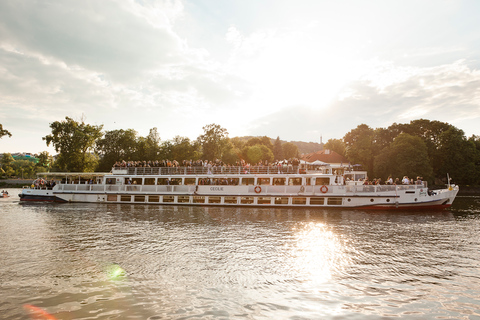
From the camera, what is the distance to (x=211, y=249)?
52.6 feet

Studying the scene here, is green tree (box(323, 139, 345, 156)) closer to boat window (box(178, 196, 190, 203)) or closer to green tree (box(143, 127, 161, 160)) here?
green tree (box(143, 127, 161, 160))

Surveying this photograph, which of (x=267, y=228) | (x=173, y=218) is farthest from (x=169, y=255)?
(x=173, y=218)

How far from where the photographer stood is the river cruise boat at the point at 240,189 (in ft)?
103

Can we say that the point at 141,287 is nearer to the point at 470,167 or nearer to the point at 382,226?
the point at 382,226

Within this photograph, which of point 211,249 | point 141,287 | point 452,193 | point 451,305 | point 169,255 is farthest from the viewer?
point 452,193

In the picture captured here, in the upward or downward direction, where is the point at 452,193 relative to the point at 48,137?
downward

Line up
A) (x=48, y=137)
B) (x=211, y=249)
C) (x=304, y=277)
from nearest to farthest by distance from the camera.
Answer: (x=304, y=277)
(x=211, y=249)
(x=48, y=137)

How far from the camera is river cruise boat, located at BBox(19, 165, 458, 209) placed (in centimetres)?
3150

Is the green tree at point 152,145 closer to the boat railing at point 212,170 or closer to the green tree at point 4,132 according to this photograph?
the green tree at point 4,132

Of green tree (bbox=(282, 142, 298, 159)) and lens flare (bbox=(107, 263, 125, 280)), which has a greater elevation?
green tree (bbox=(282, 142, 298, 159))

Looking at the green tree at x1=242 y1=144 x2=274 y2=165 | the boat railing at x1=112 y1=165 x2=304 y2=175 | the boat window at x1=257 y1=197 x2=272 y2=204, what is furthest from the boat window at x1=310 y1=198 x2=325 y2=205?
the green tree at x1=242 y1=144 x2=274 y2=165

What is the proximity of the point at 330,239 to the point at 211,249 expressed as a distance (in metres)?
8.22

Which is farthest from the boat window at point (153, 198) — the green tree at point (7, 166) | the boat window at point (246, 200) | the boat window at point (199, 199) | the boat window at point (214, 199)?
the green tree at point (7, 166)

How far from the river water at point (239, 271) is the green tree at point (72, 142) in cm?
4922
